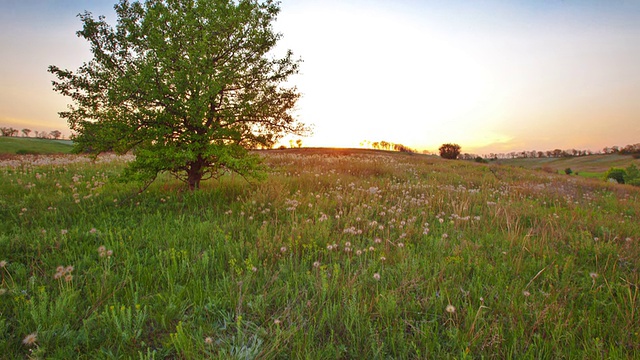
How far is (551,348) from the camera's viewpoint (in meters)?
2.09

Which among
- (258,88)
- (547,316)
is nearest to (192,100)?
(258,88)

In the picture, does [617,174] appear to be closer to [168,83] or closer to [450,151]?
[450,151]

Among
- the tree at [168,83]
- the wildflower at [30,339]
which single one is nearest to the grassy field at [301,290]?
the wildflower at [30,339]

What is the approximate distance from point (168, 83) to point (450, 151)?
8085 cm

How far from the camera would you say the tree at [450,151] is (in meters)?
75.5

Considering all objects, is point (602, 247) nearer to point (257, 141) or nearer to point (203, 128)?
point (257, 141)

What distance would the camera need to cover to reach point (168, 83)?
5.31 metres

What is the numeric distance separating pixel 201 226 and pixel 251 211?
1229 mm

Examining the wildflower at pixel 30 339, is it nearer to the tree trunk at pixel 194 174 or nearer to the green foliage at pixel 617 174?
the tree trunk at pixel 194 174

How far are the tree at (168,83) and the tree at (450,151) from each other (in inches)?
3082

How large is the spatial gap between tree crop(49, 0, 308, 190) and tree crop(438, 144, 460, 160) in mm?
78279

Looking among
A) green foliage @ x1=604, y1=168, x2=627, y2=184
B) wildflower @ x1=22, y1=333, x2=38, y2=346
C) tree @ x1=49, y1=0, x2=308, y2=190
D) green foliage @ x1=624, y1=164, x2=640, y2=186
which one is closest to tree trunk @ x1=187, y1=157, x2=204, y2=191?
tree @ x1=49, y1=0, x2=308, y2=190

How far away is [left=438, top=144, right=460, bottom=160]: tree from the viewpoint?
75456 millimetres

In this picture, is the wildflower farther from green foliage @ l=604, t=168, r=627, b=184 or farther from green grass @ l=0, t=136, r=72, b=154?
green foliage @ l=604, t=168, r=627, b=184
